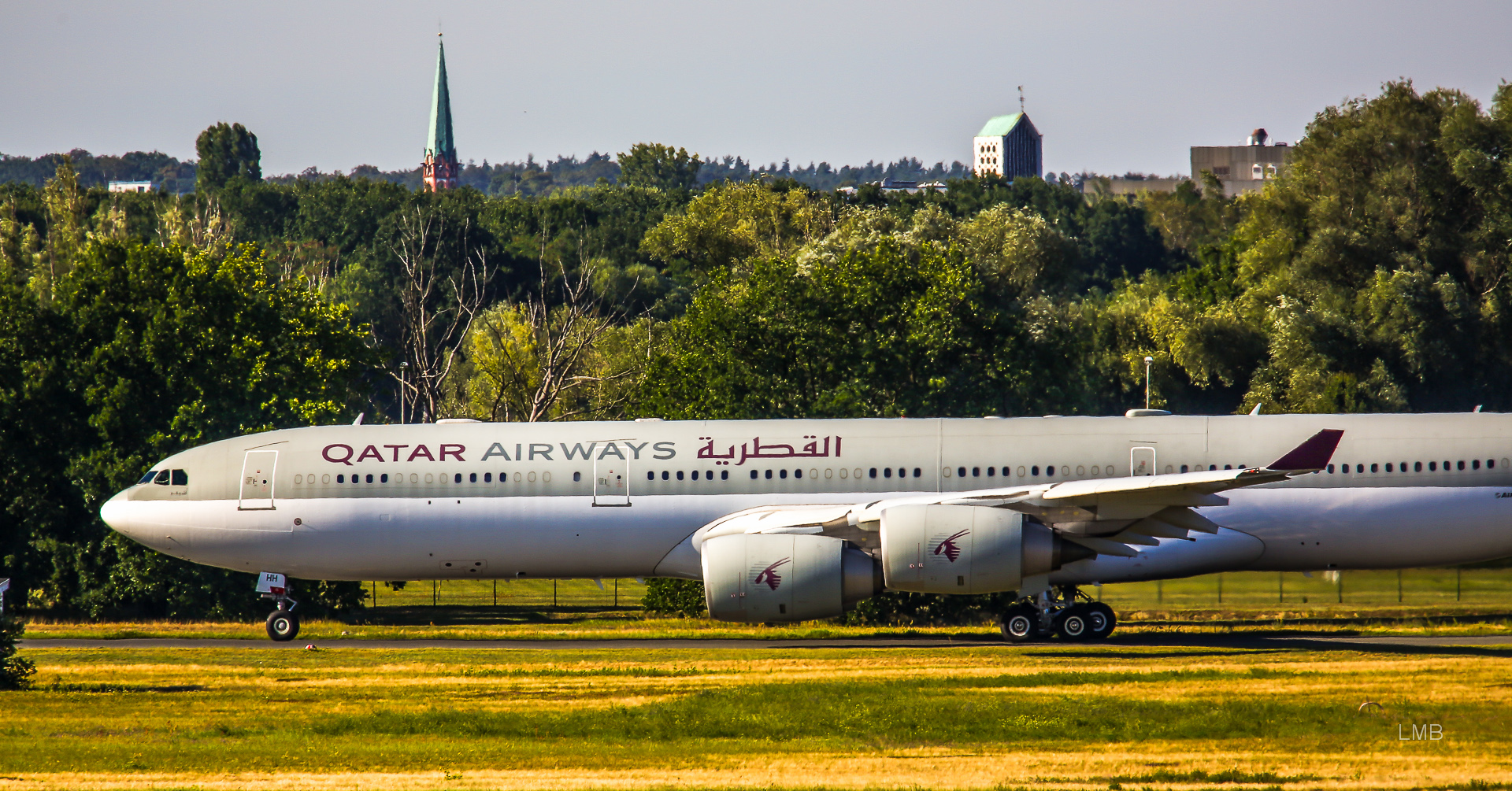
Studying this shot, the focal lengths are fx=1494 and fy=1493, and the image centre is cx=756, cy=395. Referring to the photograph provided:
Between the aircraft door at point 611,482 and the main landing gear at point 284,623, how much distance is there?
6.63m

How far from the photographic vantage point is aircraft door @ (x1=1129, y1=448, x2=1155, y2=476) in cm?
2552

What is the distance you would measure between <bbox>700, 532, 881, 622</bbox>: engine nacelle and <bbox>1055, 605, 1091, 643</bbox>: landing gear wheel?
3.84m

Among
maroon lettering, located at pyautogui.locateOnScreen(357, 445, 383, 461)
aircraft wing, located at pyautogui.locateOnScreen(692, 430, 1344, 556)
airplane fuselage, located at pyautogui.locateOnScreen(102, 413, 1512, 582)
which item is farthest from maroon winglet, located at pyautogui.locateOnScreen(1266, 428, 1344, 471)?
maroon lettering, located at pyautogui.locateOnScreen(357, 445, 383, 461)

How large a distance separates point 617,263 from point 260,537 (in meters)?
81.0

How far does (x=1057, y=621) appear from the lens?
85.0 ft

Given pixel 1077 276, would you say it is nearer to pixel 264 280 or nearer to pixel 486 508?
pixel 264 280

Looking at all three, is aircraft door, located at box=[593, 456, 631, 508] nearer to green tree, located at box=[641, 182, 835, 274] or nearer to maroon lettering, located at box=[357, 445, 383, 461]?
maroon lettering, located at box=[357, 445, 383, 461]

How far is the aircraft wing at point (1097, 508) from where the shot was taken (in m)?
22.9

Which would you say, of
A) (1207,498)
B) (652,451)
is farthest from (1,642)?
(1207,498)

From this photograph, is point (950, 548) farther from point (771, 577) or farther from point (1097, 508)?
point (771, 577)

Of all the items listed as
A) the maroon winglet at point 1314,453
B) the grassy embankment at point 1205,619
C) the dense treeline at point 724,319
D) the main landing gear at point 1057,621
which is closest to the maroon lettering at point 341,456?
the grassy embankment at point 1205,619

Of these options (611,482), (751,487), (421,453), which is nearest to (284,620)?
(421,453)

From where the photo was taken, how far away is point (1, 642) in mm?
21281

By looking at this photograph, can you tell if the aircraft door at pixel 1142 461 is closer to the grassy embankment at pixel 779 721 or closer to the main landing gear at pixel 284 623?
the grassy embankment at pixel 779 721
